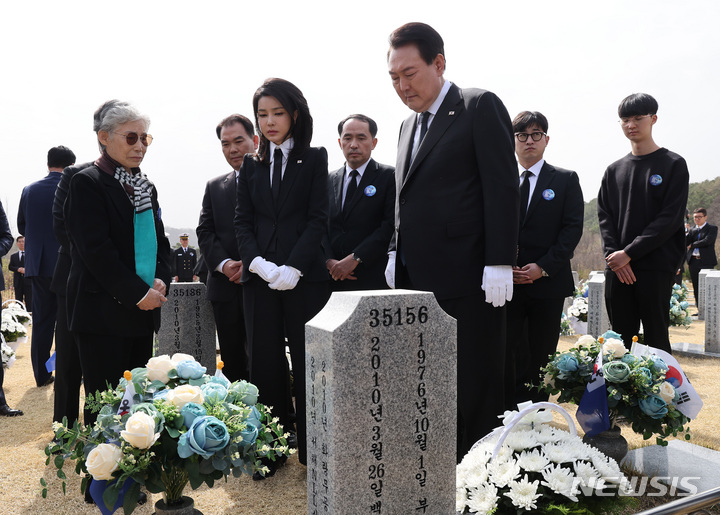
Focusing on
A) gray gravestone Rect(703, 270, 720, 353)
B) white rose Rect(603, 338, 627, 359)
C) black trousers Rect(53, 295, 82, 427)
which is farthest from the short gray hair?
gray gravestone Rect(703, 270, 720, 353)

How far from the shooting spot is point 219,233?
4887mm

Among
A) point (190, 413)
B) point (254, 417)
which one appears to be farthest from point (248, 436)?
point (190, 413)

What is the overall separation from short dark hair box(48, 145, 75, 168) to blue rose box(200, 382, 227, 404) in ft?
13.6

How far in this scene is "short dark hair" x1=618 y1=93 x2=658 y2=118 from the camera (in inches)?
185

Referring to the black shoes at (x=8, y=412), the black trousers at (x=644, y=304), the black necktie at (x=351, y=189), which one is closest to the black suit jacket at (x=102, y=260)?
the black necktie at (x=351, y=189)

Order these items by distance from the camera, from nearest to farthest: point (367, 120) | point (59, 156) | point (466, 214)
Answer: point (466, 214) → point (367, 120) → point (59, 156)

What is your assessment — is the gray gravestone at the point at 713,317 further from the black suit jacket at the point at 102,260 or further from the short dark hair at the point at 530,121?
the black suit jacket at the point at 102,260

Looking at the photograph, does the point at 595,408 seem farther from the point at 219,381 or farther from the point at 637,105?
the point at 637,105

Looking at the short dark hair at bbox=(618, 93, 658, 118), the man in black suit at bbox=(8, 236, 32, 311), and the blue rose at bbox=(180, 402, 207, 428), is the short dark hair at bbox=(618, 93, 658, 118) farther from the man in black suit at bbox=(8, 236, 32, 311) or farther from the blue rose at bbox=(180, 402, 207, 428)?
the man in black suit at bbox=(8, 236, 32, 311)

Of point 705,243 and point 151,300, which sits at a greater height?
point 151,300

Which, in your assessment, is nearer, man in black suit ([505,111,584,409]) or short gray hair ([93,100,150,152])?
short gray hair ([93,100,150,152])

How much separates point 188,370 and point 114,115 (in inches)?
63.1

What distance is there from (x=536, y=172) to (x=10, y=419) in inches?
196

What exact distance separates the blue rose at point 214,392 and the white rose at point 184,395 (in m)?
0.03
